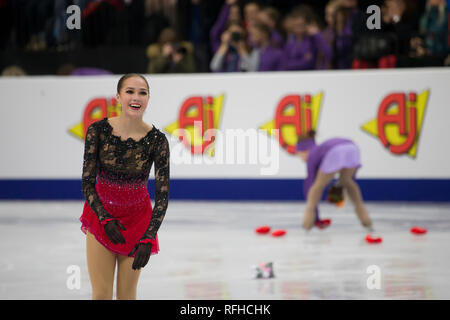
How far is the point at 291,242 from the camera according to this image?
613 centimetres

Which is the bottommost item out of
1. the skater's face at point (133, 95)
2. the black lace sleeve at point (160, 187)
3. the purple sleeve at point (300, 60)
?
the black lace sleeve at point (160, 187)

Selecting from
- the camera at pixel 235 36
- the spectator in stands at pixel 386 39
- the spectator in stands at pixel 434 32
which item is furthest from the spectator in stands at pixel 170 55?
the spectator in stands at pixel 434 32

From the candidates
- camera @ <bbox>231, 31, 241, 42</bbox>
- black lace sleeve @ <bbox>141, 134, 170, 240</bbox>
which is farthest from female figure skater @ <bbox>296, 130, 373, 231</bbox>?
black lace sleeve @ <bbox>141, 134, 170, 240</bbox>

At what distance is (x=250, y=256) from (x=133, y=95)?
9.64ft

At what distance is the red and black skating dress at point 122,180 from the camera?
2797 mm

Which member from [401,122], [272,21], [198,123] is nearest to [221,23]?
[272,21]

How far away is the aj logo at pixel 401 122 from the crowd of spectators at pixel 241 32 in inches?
17.0

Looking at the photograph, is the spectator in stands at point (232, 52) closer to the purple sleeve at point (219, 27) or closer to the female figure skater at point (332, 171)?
the purple sleeve at point (219, 27)

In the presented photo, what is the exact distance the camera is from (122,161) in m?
2.83

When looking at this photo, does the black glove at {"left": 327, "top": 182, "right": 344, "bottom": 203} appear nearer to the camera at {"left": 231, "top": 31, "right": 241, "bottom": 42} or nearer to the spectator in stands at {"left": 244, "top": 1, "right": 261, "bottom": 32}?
the camera at {"left": 231, "top": 31, "right": 241, "bottom": 42}

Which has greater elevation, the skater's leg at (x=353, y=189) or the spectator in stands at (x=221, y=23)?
the spectator in stands at (x=221, y=23)

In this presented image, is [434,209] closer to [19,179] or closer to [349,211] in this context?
[349,211]
